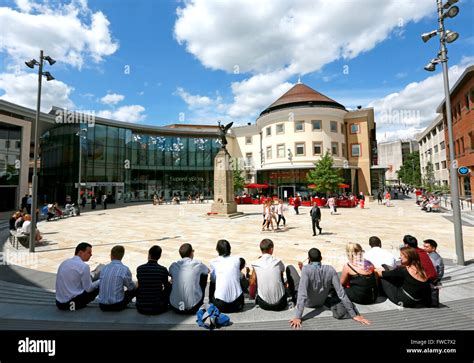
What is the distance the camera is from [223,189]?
20562mm

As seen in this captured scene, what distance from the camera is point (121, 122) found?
39.0 metres

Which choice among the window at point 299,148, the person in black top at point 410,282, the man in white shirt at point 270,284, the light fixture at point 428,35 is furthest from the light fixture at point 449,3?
the window at point 299,148

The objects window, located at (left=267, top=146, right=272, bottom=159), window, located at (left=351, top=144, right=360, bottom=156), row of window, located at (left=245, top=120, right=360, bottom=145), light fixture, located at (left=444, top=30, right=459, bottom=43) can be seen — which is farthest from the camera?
window, located at (left=267, top=146, right=272, bottom=159)

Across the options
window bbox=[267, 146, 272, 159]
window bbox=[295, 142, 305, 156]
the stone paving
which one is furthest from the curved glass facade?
the stone paving

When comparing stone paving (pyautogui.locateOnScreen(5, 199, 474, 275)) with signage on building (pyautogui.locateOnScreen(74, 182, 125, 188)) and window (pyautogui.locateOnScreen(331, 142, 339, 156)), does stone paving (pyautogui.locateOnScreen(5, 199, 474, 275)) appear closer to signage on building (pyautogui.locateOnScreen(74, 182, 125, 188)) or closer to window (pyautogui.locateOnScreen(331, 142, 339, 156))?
signage on building (pyautogui.locateOnScreen(74, 182, 125, 188))

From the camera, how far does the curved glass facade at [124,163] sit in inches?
1367

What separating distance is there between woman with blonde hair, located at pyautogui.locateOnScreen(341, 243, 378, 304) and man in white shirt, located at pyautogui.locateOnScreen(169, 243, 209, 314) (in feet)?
8.93

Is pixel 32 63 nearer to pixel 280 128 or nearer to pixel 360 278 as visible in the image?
pixel 360 278

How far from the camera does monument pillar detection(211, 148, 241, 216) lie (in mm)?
20312

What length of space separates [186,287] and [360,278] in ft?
10.2

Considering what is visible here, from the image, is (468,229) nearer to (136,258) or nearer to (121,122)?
(136,258)

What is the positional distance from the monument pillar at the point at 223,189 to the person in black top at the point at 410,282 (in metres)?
16.1
